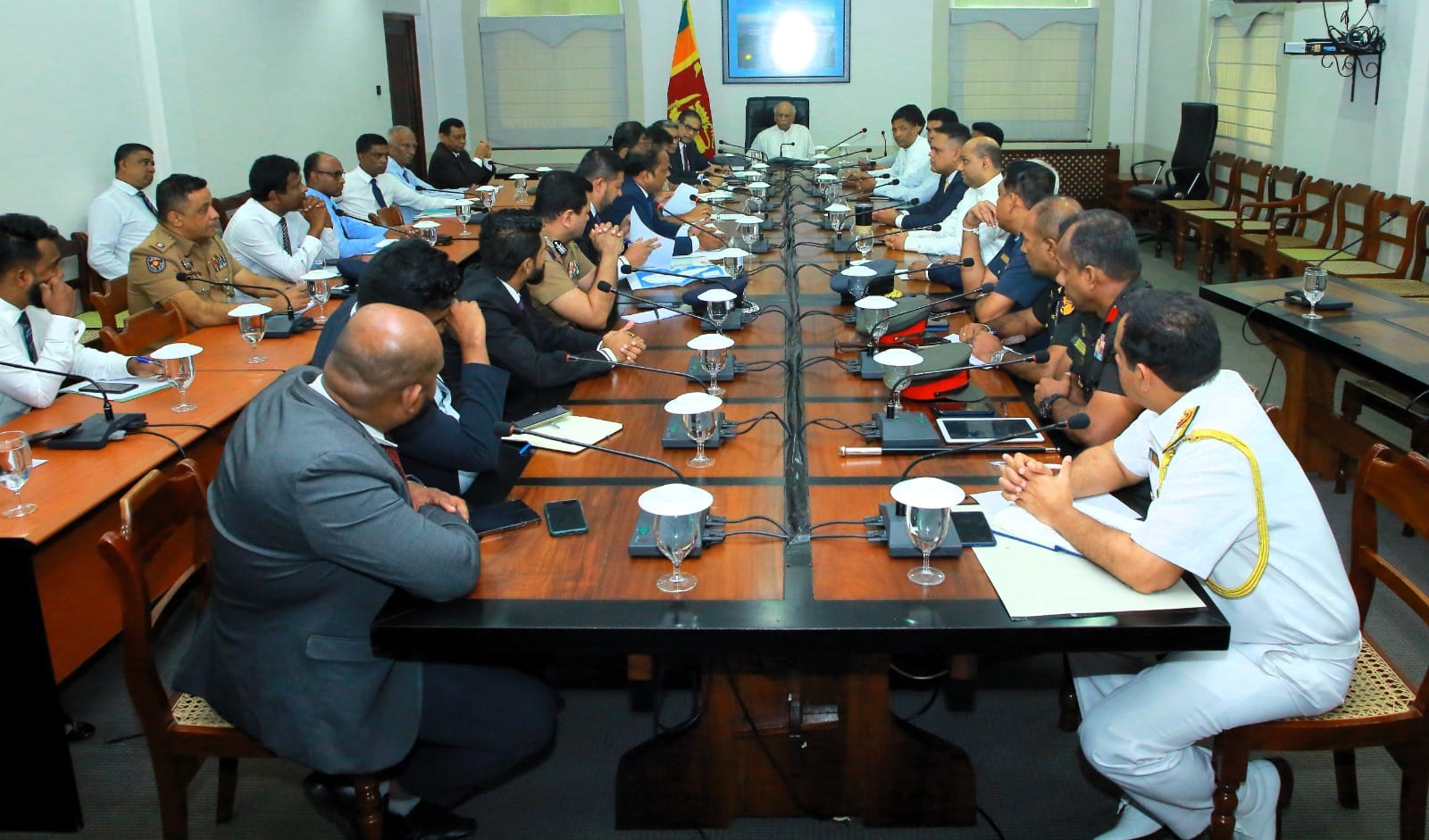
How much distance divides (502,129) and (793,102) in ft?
9.44

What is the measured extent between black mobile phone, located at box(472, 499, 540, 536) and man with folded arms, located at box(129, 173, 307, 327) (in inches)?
85.4

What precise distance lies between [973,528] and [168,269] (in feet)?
10.3

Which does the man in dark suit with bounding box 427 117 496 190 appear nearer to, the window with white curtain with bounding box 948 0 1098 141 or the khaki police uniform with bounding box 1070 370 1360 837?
the window with white curtain with bounding box 948 0 1098 141

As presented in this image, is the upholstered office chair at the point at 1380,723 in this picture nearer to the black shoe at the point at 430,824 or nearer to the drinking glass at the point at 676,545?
the drinking glass at the point at 676,545

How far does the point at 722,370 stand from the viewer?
9.27 ft

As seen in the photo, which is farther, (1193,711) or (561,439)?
(561,439)

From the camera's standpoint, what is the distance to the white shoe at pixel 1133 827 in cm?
198

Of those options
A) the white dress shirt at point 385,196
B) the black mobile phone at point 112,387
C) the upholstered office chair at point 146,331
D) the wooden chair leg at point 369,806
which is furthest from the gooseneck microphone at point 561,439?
the white dress shirt at point 385,196

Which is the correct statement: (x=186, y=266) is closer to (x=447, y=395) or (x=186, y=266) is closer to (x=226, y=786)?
(x=447, y=395)

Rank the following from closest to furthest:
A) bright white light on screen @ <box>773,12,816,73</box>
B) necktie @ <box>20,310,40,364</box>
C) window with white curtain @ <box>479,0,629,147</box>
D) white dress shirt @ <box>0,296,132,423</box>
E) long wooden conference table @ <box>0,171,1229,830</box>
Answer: long wooden conference table @ <box>0,171,1229,830</box> < white dress shirt @ <box>0,296,132,423</box> < necktie @ <box>20,310,40,364</box> < bright white light on screen @ <box>773,12,816,73</box> < window with white curtain @ <box>479,0,629,147</box>

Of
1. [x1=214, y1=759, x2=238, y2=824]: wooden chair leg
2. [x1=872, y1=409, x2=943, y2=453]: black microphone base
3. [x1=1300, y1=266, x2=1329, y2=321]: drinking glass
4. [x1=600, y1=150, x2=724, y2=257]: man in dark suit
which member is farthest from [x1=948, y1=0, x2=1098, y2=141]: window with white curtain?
[x1=214, y1=759, x2=238, y2=824]: wooden chair leg

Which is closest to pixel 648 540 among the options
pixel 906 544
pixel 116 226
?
pixel 906 544

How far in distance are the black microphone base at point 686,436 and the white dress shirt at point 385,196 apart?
4275 millimetres

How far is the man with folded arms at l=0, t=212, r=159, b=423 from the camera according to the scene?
279 centimetres
